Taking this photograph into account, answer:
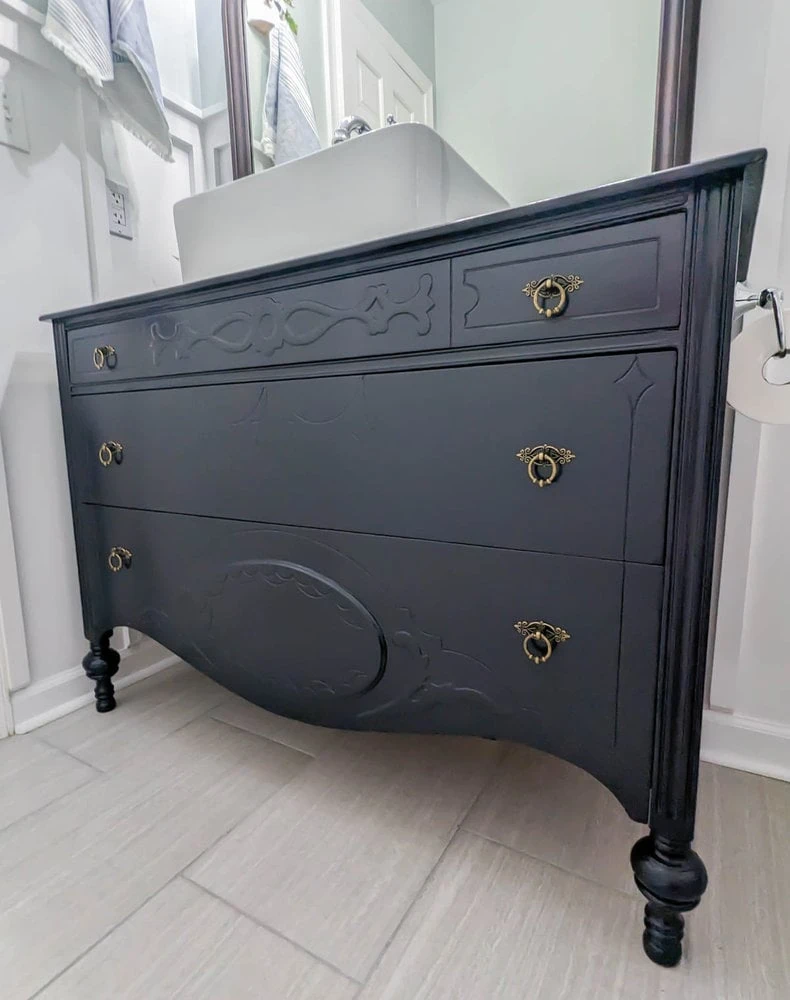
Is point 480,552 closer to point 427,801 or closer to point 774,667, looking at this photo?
point 427,801

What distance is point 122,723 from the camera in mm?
1189

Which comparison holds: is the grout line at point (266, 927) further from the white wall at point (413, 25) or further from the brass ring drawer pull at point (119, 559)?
the white wall at point (413, 25)

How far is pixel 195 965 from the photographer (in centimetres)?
64

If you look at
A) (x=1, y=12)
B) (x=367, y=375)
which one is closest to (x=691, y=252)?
(x=367, y=375)

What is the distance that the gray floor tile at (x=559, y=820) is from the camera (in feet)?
2.60

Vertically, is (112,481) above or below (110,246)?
below

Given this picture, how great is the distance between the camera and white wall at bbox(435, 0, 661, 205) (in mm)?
954

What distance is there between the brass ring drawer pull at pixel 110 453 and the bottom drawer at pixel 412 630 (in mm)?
101

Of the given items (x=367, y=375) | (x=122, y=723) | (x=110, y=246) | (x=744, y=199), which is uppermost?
(x=110, y=246)

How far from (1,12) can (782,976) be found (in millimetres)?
1940

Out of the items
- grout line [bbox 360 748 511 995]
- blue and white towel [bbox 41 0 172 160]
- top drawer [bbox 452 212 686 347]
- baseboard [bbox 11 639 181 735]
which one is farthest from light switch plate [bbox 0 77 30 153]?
grout line [bbox 360 748 511 995]

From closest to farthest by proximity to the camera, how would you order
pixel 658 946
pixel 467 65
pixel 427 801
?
1. pixel 658 946
2. pixel 427 801
3. pixel 467 65

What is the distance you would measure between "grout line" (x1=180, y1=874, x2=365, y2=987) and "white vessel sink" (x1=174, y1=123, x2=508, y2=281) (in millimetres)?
943

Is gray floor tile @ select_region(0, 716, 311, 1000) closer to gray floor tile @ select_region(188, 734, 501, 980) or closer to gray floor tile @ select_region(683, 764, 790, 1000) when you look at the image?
gray floor tile @ select_region(188, 734, 501, 980)
